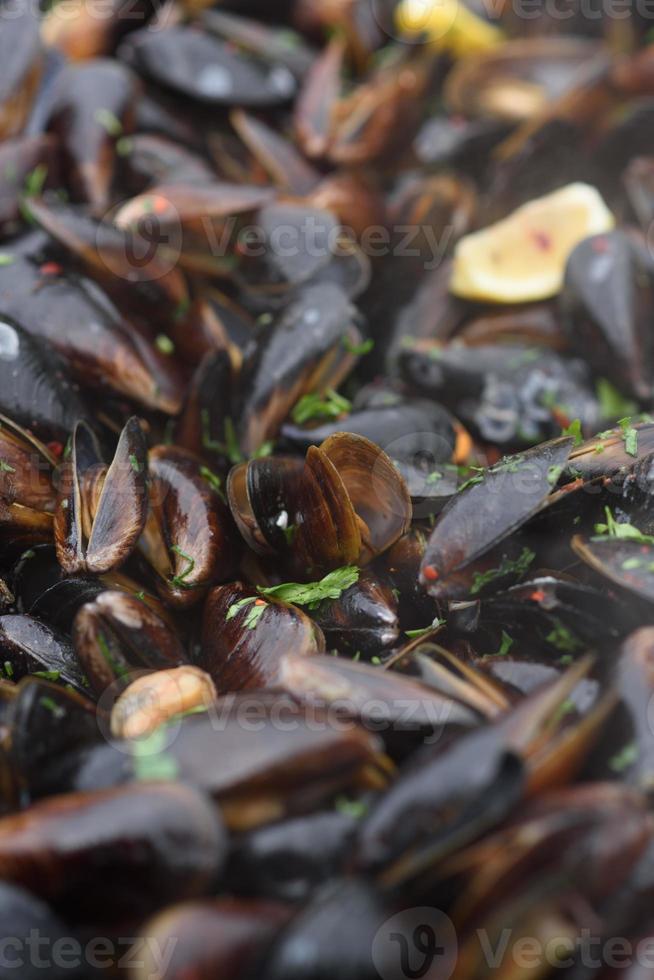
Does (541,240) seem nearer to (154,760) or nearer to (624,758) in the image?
(624,758)

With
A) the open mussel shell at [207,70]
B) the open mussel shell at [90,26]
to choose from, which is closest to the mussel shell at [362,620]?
the open mussel shell at [207,70]

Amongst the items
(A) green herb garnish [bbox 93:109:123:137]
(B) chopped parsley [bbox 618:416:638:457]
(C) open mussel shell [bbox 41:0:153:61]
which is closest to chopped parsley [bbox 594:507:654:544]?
(B) chopped parsley [bbox 618:416:638:457]

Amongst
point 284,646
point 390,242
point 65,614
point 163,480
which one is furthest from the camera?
point 390,242

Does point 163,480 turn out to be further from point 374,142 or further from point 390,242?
point 374,142

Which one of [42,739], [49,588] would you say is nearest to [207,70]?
[49,588]

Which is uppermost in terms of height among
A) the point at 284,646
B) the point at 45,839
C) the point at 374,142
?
the point at 374,142

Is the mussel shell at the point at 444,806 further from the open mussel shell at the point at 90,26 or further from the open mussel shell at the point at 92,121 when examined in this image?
the open mussel shell at the point at 90,26

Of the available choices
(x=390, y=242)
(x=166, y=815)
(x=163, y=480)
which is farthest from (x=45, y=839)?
(x=390, y=242)
